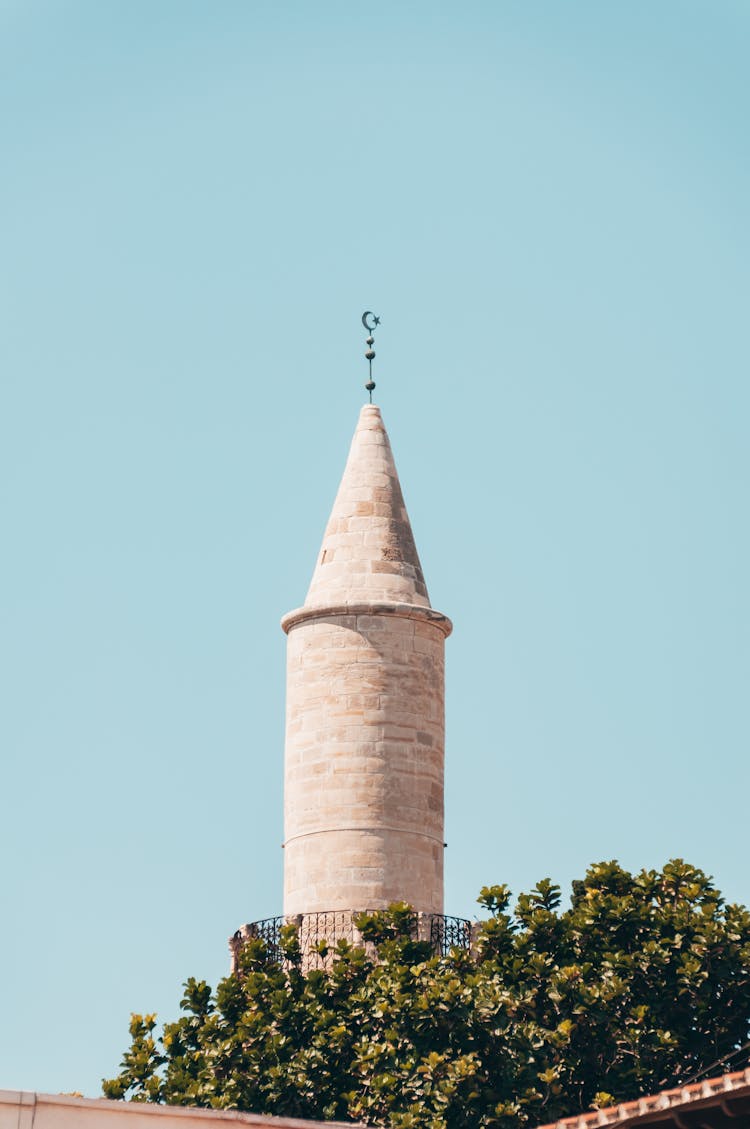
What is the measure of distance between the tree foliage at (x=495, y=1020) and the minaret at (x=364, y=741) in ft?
9.05

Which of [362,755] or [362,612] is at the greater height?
[362,612]

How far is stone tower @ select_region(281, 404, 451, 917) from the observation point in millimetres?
41031

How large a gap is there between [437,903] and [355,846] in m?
1.73

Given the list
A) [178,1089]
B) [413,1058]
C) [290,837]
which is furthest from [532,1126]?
[290,837]

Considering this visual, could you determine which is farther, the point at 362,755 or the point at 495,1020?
the point at 362,755

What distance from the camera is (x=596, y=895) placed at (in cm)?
3781

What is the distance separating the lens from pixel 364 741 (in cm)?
4134

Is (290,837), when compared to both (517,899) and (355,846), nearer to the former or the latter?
(355,846)

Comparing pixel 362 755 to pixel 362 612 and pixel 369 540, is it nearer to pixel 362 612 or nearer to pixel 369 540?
pixel 362 612

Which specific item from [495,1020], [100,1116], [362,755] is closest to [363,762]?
[362,755]

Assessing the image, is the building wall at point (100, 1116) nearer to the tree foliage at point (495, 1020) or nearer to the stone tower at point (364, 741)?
the tree foliage at point (495, 1020)

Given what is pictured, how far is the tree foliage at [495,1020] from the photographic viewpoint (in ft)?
117

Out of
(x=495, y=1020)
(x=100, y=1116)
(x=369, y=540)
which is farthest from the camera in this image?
(x=369, y=540)

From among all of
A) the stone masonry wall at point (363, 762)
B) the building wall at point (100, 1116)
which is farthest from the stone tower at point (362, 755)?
the building wall at point (100, 1116)
